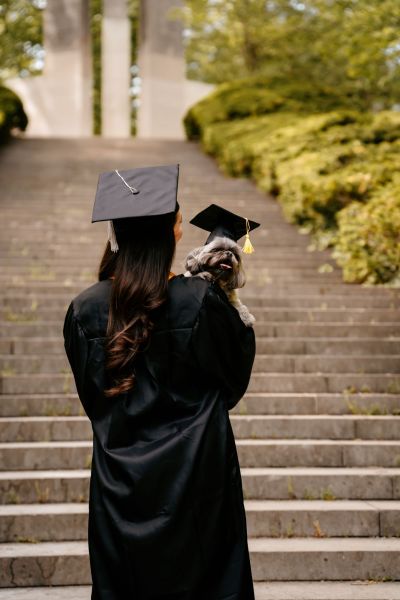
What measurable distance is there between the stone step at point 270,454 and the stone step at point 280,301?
8.00 ft

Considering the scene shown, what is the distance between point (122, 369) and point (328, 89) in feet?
51.0

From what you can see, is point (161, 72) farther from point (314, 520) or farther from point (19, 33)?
point (314, 520)

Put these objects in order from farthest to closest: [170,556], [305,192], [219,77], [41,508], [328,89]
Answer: [219,77], [328,89], [305,192], [41,508], [170,556]

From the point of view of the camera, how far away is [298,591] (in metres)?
4.02

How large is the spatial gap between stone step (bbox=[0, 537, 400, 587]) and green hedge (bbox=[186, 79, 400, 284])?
4.83 metres

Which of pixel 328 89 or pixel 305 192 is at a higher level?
pixel 328 89

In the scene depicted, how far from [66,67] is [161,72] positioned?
9.28ft

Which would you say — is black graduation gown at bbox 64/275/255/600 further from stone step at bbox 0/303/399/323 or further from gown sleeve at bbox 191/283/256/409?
stone step at bbox 0/303/399/323

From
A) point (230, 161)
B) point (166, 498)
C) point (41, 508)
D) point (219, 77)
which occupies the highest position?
point (219, 77)

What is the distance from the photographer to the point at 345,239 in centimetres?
909

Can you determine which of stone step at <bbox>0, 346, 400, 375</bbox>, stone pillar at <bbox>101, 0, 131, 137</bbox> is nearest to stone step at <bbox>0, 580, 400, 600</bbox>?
stone step at <bbox>0, 346, 400, 375</bbox>

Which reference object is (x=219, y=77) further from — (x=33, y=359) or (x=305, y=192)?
(x=33, y=359)

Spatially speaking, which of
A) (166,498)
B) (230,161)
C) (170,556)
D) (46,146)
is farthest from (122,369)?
(46,146)

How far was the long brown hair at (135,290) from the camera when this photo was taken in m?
2.46
